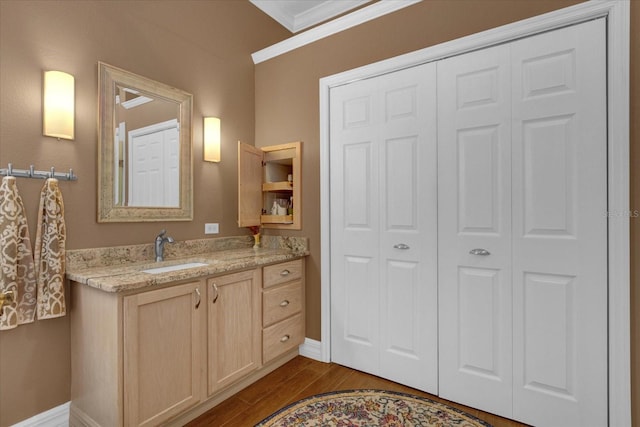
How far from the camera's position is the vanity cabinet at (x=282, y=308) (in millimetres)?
2387

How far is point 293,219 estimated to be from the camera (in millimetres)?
2832

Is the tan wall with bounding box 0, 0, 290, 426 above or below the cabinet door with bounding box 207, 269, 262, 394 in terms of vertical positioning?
above

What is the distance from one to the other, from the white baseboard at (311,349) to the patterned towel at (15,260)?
6.05 feet

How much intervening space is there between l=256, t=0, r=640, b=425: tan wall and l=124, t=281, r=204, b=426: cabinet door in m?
1.12

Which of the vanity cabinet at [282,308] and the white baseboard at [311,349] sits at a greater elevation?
the vanity cabinet at [282,308]

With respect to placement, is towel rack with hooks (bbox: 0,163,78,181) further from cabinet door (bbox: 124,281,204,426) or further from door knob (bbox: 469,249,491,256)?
door knob (bbox: 469,249,491,256)

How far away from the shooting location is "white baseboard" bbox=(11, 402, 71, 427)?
5.75ft

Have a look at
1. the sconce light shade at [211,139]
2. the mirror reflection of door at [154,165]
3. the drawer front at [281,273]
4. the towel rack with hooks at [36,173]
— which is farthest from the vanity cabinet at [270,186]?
the towel rack with hooks at [36,173]

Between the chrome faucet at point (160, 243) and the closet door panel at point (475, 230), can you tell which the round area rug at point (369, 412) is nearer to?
the closet door panel at point (475, 230)

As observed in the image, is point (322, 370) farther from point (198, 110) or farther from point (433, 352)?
point (198, 110)

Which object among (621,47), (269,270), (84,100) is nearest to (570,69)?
(621,47)

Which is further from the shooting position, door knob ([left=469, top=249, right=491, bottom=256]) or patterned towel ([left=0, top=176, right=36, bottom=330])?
door knob ([left=469, top=249, right=491, bottom=256])

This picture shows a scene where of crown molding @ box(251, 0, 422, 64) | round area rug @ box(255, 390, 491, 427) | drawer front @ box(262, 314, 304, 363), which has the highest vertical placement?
crown molding @ box(251, 0, 422, 64)

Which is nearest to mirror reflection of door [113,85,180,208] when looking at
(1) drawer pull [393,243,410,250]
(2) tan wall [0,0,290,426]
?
(2) tan wall [0,0,290,426]
